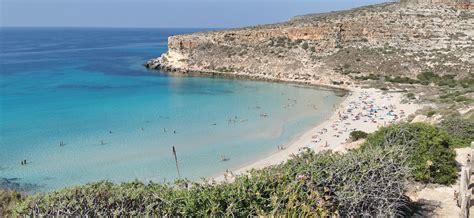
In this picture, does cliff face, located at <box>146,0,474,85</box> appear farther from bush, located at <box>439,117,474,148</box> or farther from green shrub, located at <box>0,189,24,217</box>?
green shrub, located at <box>0,189,24,217</box>

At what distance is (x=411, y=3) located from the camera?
68.4 metres

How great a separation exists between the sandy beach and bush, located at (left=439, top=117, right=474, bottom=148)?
3.46 meters

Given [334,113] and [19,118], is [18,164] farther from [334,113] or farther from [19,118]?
[334,113]

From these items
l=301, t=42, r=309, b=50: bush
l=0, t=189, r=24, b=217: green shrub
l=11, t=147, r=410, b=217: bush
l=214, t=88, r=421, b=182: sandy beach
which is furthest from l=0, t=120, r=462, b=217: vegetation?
l=301, t=42, r=309, b=50: bush

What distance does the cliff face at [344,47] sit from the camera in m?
53.1

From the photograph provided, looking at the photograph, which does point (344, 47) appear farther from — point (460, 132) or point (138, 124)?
point (460, 132)

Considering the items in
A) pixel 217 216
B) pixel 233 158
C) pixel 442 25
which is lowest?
pixel 233 158

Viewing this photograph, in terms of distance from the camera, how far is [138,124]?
34.5m

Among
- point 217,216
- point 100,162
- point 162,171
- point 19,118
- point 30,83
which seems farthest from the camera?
point 30,83

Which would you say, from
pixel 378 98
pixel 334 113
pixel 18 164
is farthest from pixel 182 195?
pixel 378 98

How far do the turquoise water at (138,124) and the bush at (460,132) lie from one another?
35.4 feet

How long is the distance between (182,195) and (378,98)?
36.0 m

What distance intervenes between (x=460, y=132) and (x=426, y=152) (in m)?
7.44

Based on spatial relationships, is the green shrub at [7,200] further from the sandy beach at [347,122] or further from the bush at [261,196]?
the sandy beach at [347,122]
